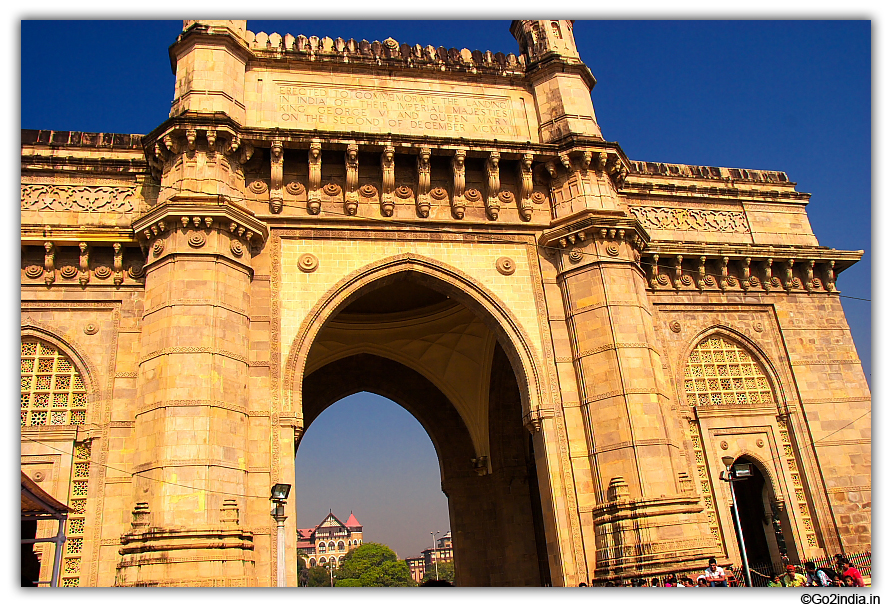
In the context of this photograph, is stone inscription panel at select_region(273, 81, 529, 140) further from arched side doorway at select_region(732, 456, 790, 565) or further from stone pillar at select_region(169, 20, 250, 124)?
arched side doorway at select_region(732, 456, 790, 565)

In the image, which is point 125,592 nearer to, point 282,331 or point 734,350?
point 282,331

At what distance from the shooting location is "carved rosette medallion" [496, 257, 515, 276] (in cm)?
1527

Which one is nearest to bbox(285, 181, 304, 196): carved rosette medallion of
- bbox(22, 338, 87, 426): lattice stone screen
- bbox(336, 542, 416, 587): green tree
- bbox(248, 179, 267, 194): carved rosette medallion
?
bbox(248, 179, 267, 194): carved rosette medallion

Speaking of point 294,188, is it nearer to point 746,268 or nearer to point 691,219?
point 691,219

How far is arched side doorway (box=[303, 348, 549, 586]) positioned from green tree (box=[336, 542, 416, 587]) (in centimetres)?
6005

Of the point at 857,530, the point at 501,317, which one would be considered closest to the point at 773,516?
the point at 857,530

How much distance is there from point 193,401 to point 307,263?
3.64 meters

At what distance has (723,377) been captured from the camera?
17.4 metres

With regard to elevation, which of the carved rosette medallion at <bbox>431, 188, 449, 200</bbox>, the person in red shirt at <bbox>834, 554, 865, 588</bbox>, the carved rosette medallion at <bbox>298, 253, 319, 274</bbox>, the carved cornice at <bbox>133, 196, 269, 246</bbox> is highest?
the carved rosette medallion at <bbox>431, 188, 449, 200</bbox>

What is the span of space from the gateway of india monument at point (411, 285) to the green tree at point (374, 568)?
62.9m

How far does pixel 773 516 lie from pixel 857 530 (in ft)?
5.75

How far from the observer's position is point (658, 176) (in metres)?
19.0

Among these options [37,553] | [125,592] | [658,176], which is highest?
[658,176]

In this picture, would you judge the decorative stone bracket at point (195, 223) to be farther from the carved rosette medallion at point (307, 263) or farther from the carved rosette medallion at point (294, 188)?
the carved rosette medallion at point (294, 188)
